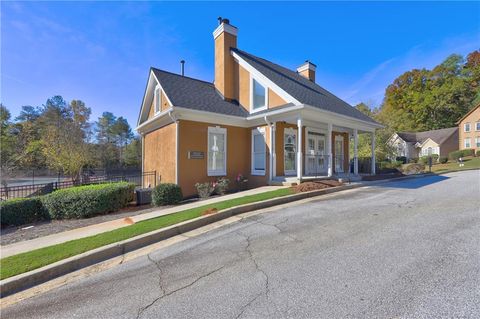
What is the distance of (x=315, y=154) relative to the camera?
43.2 feet

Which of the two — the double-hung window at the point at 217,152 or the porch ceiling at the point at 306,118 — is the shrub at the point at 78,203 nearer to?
the double-hung window at the point at 217,152

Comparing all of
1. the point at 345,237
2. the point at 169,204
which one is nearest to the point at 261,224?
the point at 345,237

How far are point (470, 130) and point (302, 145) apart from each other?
1667 inches

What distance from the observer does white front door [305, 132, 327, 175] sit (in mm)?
13356

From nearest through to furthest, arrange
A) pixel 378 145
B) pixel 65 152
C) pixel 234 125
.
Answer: pixel 234 125 < pixel 65 152 < pixel 378 145

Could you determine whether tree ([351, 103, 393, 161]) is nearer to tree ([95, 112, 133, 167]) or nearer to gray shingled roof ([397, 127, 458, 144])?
gray shingled roof ([397, 127, 458, 144])

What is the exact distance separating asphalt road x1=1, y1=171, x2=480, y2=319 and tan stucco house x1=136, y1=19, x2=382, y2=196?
6.03 m

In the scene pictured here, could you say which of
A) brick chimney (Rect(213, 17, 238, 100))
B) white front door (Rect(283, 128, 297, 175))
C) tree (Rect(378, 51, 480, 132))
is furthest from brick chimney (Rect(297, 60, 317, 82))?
tree (Rect(378, 51, 480, 132))

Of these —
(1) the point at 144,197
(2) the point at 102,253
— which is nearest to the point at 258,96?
(1) the point at 144,197

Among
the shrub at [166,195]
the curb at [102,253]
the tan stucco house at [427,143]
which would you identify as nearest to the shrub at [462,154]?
the tan stucco house at [427,143]

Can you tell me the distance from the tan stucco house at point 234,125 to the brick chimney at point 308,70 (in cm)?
667

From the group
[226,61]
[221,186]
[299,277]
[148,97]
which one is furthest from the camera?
[148,97]

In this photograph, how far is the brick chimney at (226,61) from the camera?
13.6 metres

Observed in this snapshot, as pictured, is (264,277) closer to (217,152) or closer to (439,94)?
(217,152)
